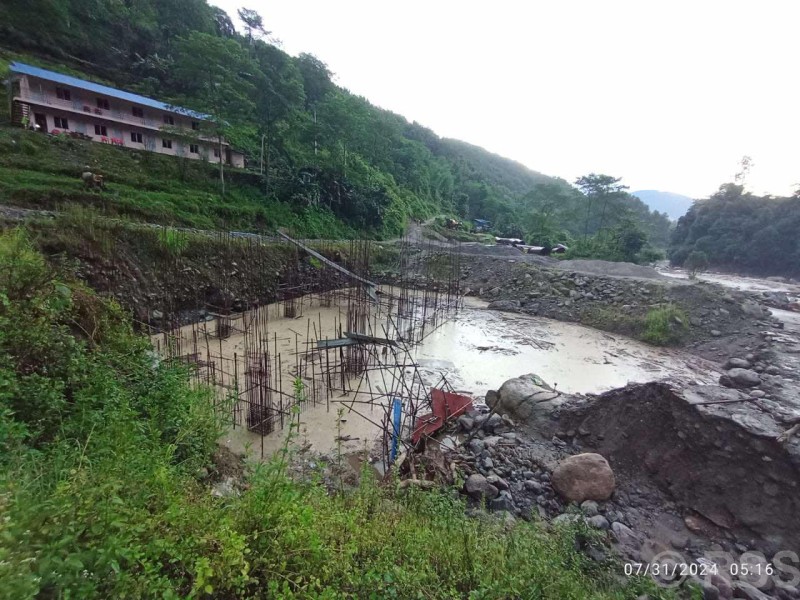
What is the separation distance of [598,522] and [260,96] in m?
23.5

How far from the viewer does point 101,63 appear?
2572cm

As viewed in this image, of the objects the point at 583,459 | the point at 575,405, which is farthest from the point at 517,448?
the point at 575,405

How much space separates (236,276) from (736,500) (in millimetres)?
12996

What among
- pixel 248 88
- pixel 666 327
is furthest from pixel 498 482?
pixel 248 88

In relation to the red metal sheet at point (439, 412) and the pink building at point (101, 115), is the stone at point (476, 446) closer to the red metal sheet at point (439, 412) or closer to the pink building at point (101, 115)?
the red metal sheet at point (439, 412)

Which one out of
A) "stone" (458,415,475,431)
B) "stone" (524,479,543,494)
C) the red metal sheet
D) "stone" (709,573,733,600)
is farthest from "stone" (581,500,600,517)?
the red metal sheet

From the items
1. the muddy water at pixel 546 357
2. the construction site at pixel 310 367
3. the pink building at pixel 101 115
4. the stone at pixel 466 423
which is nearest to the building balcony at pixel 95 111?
the pink building at pixel 101 115

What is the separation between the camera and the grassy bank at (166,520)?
1.67 m

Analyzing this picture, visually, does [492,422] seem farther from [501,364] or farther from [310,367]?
[310,367]

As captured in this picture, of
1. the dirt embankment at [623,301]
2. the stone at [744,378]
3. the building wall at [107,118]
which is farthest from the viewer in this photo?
the building wall at [107,118]

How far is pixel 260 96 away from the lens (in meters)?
19.8

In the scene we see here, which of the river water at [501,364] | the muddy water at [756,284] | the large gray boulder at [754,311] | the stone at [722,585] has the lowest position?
the river water at [501,364]

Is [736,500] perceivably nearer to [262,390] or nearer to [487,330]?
[262,390]

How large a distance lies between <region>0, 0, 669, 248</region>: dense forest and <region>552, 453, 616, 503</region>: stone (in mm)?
18979
